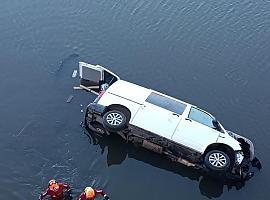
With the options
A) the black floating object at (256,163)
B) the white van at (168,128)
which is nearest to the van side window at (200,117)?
the white van at (168,128)

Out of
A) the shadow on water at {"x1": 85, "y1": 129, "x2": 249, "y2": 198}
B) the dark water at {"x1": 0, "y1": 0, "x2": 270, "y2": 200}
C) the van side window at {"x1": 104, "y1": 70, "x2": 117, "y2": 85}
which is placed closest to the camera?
the dark water at {"x1": 0, "y1": 0, "x2": 270, "y2": 200}

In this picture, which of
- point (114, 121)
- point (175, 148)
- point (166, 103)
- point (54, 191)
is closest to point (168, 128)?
point (175, 148)

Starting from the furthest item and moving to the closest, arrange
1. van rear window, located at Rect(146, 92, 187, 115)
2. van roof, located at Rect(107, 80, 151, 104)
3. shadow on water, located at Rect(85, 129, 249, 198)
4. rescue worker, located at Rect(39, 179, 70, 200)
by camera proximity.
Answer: van roof, located at Rect(107, 80, 151, 104), van rear window, located at Rect(146, 92, 187, 115), shadow on water, located at Rect(85, 129, 249, 198), rescue worker, located at Rect(39, 179, 70, 200)

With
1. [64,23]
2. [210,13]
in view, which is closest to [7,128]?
[64,23]

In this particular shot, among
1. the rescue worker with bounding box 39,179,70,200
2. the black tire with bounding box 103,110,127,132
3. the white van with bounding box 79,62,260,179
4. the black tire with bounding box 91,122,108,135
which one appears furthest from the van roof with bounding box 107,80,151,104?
the rescue worker with bounding box 39,179,70,200

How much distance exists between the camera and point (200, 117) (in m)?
17.3

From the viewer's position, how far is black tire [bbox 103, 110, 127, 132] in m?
16.8

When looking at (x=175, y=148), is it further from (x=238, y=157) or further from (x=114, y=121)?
(x=114, y=121)

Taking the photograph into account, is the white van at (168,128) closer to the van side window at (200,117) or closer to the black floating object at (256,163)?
the van side window at (200,117)

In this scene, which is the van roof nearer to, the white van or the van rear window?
the white van

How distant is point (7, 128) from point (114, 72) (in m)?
5.50

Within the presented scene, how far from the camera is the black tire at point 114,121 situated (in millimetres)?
16750

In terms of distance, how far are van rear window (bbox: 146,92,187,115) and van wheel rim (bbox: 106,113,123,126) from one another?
1.28 meters

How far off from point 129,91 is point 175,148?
110 inches
